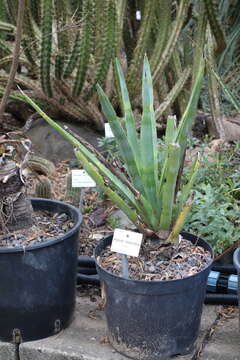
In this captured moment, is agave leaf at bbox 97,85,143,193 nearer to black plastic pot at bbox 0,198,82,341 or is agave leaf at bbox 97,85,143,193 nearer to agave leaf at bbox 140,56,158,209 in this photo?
agave leaf at bbox 140,56,158,209

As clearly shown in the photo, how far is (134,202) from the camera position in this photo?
193cm

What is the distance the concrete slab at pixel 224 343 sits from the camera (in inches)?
80.0

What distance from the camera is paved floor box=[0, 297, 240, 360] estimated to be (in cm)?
→ 203

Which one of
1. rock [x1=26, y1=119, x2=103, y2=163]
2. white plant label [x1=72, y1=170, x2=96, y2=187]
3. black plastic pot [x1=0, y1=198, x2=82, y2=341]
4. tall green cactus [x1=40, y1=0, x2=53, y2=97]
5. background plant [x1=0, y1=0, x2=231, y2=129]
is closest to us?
black plastic pot [x1=0, y1=198, x2=82, y2=341]

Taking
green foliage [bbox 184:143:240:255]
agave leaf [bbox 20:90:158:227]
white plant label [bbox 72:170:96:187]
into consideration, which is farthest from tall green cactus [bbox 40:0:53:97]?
agave leaf [bbox 20:90:158:227]

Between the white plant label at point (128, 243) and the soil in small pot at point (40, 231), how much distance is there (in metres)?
0.40

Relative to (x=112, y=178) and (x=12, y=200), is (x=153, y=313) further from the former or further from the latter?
(x=12, y=200)

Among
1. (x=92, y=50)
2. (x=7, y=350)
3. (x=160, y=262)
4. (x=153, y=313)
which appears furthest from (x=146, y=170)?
(x=92, y=50)

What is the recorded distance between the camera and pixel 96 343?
2092 mm

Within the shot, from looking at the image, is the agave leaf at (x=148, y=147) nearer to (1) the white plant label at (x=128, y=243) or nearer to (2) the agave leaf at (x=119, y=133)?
(2) the agave leaf at (x=119, y=133)

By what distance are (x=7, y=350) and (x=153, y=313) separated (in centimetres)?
65

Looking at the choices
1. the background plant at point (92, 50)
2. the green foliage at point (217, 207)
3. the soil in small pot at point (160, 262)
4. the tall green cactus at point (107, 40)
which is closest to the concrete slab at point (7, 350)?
the soil in small pot at point (160, 262)

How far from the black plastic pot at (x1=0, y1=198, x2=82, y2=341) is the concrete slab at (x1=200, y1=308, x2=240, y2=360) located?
578 mm

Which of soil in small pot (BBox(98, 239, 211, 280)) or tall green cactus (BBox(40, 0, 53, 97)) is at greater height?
tall green cactus (BBox(40, 0, 53, 97))
